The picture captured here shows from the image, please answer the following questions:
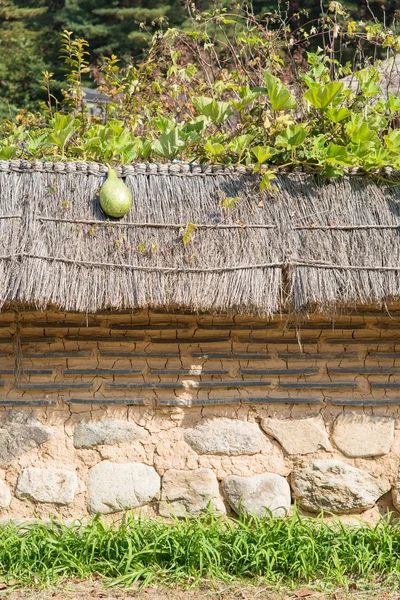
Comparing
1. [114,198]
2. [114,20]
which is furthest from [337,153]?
[114,20]

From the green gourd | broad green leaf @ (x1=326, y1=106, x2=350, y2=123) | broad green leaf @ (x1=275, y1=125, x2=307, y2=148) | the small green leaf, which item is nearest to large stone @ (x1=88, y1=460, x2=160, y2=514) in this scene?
the small green leaf

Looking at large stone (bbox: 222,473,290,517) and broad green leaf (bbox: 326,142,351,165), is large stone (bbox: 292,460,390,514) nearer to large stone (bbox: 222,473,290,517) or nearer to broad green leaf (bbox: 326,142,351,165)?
large stone (bbox: 222,473,290,517)

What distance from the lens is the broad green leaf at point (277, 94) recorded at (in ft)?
13.9

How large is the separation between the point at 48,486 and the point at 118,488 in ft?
1.26

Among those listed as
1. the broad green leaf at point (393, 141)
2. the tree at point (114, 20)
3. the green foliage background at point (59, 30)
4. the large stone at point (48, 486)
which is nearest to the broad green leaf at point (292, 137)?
the broad green leaf at point (393, 141)

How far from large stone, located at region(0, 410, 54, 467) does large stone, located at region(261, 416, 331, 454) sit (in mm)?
1234

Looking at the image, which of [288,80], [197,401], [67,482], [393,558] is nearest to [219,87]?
[288,80]

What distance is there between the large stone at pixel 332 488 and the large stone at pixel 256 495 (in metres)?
0.10

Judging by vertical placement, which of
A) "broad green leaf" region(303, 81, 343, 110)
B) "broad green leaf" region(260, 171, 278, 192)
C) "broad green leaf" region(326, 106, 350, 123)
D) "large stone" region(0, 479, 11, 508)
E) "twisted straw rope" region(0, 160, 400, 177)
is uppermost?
"broad green leaf" region(303, 81, 343, 110)

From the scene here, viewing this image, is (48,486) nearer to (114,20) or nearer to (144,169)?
(144,169)

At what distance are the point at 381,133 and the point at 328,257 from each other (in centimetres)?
118

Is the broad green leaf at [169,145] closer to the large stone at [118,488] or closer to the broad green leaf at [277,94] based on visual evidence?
the broad green leaf at [277,94]

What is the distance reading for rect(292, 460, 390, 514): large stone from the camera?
4.02 meters

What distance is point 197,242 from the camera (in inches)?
158
